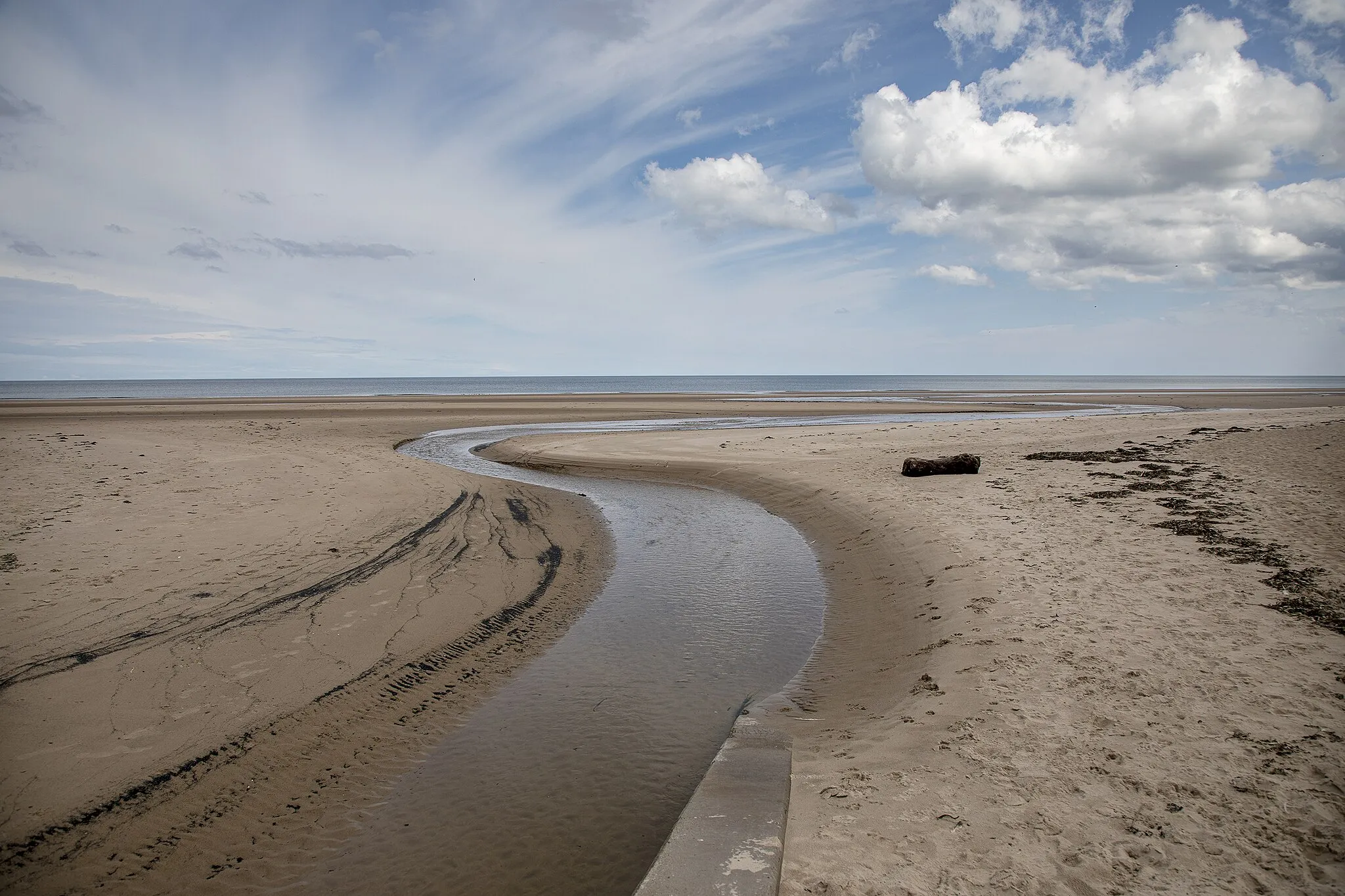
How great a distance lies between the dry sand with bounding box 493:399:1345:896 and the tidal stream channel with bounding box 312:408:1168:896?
3.10 feet

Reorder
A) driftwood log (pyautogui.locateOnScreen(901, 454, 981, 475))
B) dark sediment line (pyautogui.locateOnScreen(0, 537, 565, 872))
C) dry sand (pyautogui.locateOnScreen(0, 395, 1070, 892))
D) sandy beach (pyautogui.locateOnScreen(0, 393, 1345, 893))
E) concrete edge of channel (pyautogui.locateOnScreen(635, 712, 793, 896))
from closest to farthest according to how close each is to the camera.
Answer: concrete edge of channel (pyautogui.locateOnScreen(635, 712, 793, 896))
sandy beach (pyautogui.locateOnScreen(0, 393, 1345, 893))
dark sediment line (pyautogui.locateOnScreen(0, 537, 565, 872))
dry sand (pyautogui.locateOnScreen(0, 395, 1070, 892))
driftwood log (pyautogui.locateOnScreen(901, 454, 981, 475))

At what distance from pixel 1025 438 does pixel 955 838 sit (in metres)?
24.0

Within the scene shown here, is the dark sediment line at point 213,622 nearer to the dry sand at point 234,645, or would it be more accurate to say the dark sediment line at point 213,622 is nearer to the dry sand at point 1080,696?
the dry sand at point 234,645

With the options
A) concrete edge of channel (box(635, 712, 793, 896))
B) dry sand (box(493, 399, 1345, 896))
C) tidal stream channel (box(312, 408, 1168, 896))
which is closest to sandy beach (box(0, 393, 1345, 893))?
dry sand (box(493, 399, 1345, 896))

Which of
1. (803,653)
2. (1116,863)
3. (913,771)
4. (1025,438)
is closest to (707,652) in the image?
(803,653)

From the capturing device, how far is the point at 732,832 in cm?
427

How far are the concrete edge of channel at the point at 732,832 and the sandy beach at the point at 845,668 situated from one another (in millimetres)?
182

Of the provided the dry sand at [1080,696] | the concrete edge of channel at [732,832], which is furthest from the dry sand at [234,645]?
the dry sand at [1080,696]

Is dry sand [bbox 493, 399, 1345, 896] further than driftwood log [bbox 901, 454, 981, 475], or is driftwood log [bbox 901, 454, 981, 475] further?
driftwood log [bbox 901, 454, 981, 475]

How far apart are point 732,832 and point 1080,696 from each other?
11.7 feet

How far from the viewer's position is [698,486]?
808 inches

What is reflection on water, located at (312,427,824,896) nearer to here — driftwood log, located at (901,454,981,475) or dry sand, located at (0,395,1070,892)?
dry sand, located at (0,395,1070,892)

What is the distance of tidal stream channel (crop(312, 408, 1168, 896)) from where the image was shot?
466 cm

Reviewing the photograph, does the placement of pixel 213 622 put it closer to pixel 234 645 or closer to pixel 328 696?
pixel 234 645
